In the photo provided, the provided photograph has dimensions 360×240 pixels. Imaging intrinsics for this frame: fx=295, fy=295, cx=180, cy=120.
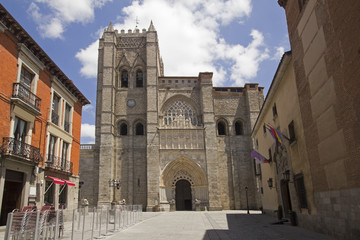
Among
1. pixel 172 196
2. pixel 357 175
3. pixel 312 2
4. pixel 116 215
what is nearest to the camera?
pixel 357 175

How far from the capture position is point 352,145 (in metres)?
7.43

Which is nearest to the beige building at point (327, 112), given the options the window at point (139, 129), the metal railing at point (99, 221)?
the metal railing at point (99, 221)

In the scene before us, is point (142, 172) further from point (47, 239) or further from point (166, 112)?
point (47, 239)

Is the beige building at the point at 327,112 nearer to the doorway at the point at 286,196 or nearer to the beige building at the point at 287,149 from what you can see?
the beige building at the point at 287,149

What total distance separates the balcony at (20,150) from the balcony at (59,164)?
3.09ft

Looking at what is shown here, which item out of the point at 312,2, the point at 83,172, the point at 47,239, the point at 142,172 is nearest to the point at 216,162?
the point at 142,172

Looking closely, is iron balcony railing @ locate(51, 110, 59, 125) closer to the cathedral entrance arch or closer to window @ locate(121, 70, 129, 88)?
the cathedral entrance arch

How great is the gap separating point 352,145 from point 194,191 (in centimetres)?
2270

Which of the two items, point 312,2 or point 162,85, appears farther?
point 162,85

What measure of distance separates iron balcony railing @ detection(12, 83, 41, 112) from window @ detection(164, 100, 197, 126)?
17.9 meters

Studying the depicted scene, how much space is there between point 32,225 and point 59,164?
435 inches

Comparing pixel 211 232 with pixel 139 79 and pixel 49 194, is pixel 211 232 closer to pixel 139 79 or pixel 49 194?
pixel 49 194

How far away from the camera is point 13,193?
42.4 feet

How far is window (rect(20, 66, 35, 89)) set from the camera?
1342cm
